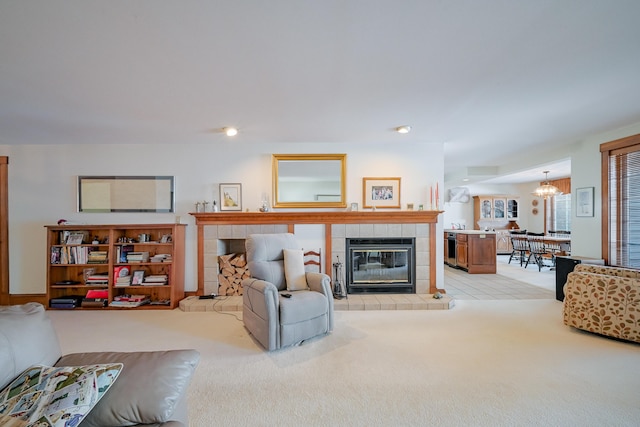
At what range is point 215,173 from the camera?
4.12 meters

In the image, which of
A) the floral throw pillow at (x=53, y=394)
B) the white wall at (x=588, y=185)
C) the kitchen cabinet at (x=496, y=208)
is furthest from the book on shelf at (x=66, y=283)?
the kitchen cabinet at (x=496, y=208)

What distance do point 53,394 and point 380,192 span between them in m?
3.76

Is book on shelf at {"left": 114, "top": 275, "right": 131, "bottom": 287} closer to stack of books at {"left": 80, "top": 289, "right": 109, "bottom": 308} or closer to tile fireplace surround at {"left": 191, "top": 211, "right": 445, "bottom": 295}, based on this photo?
stack of books at {"left": 80, "top": 289, "right": 109, "bottom": 308}

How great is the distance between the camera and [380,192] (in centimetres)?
415

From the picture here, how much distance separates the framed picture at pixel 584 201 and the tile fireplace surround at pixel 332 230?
2158 mm

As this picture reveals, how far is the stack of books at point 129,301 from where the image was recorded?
12.3ft

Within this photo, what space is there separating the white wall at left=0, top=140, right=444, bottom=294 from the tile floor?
50 centimetres

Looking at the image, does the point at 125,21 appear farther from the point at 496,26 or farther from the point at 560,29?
the point at 560,29

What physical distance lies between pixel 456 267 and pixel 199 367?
595 centimetres

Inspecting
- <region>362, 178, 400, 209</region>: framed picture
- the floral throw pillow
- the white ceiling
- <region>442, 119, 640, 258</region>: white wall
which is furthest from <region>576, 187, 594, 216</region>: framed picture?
the floral throw pillow

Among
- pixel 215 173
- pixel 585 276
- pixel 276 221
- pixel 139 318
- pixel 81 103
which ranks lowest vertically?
pixel 139 318

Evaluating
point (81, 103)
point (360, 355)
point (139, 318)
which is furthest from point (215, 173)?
point (360, 355)

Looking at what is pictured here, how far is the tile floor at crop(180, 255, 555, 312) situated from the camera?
143 inches

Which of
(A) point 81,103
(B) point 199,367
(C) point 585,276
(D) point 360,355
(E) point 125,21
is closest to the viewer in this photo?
(E) point 125,21
